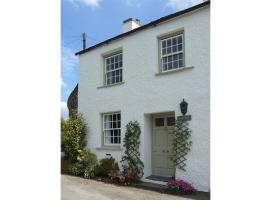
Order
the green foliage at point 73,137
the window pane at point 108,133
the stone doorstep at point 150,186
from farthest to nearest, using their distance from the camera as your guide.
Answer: the green foliage at point 73,137
the window pane at point 108,133
the stone doorstep at point 150,186

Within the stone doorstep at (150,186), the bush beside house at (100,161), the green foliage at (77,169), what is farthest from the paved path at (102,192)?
the green foliage at (77,169)

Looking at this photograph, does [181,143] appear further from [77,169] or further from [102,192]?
[77,169]

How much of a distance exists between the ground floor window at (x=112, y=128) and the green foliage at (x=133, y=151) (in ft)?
3.37

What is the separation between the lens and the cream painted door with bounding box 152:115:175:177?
1029 cm

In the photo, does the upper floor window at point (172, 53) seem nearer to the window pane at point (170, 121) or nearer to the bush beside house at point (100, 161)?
the window pane at point (170, 121)

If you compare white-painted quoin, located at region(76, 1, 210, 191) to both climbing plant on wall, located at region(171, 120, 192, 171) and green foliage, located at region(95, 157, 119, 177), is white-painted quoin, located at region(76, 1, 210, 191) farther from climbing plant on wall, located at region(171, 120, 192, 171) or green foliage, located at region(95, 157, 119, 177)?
green foliage, located at region(95, 157, 119, 177)

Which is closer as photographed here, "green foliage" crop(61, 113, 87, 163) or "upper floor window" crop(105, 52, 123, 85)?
"upper floor window" crop(105, 52, 123, 85)

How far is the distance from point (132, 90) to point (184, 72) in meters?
2.47

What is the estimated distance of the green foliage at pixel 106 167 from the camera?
36.6 feet

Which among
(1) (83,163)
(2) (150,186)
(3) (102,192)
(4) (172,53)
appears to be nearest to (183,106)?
(4) (172,53)

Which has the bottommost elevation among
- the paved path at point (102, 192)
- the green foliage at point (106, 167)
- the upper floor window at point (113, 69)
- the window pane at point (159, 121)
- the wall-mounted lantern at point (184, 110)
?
the paved path at point (102, 192)

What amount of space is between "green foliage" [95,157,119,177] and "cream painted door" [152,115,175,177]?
1623 millimetres

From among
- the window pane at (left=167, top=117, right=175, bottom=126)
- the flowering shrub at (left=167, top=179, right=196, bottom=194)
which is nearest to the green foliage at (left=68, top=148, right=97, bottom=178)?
the window pane at (left=167, top=117, right=175, bottom=126)
